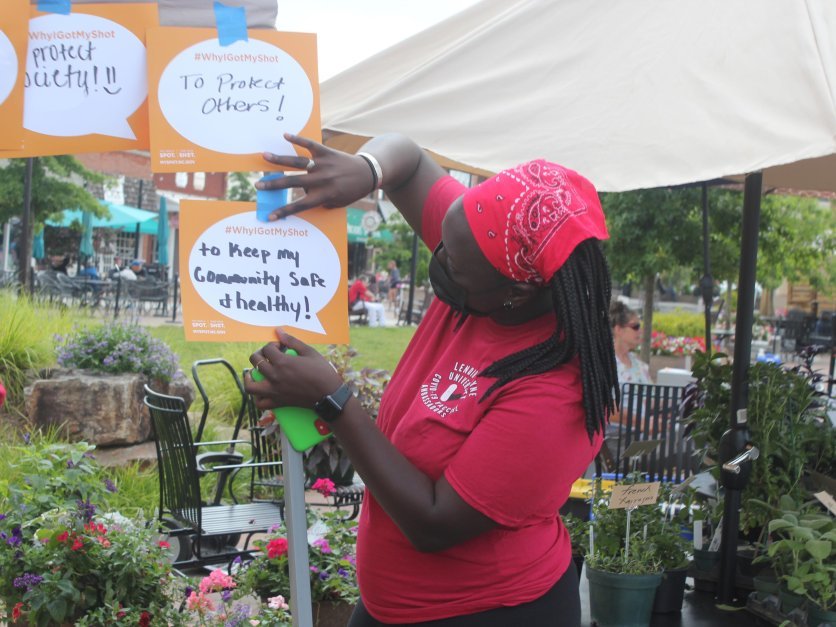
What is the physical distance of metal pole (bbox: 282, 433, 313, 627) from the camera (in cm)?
182

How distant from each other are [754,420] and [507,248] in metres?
2.05

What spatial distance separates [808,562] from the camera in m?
2.81

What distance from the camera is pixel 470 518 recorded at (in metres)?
1.61

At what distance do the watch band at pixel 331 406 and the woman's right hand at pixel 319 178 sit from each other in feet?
1.32

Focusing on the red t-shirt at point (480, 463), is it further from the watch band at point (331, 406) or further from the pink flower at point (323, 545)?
the pink flower at point (323, 545)

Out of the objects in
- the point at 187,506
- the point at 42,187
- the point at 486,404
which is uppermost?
the point at 42,187

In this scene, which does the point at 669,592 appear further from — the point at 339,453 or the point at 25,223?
the point at 25,223

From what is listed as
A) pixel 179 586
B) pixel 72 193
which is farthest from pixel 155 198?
pixel 179 586

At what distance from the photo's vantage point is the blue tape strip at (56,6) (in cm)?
188

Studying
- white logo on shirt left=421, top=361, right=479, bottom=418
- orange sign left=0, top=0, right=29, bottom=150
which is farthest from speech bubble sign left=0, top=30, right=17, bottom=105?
white logo on shirt left=421, top=361, right=479, bottom=418

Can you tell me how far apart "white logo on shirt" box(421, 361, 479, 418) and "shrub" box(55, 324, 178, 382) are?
5618mm

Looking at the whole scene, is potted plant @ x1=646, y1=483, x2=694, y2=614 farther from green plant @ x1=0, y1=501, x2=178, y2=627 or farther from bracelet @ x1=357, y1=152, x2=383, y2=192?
bracelet @ x1=357, y1=152, x2=383, y2=192

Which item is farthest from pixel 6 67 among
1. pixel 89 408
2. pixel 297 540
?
pixel 89 408

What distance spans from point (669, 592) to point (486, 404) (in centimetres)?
185
